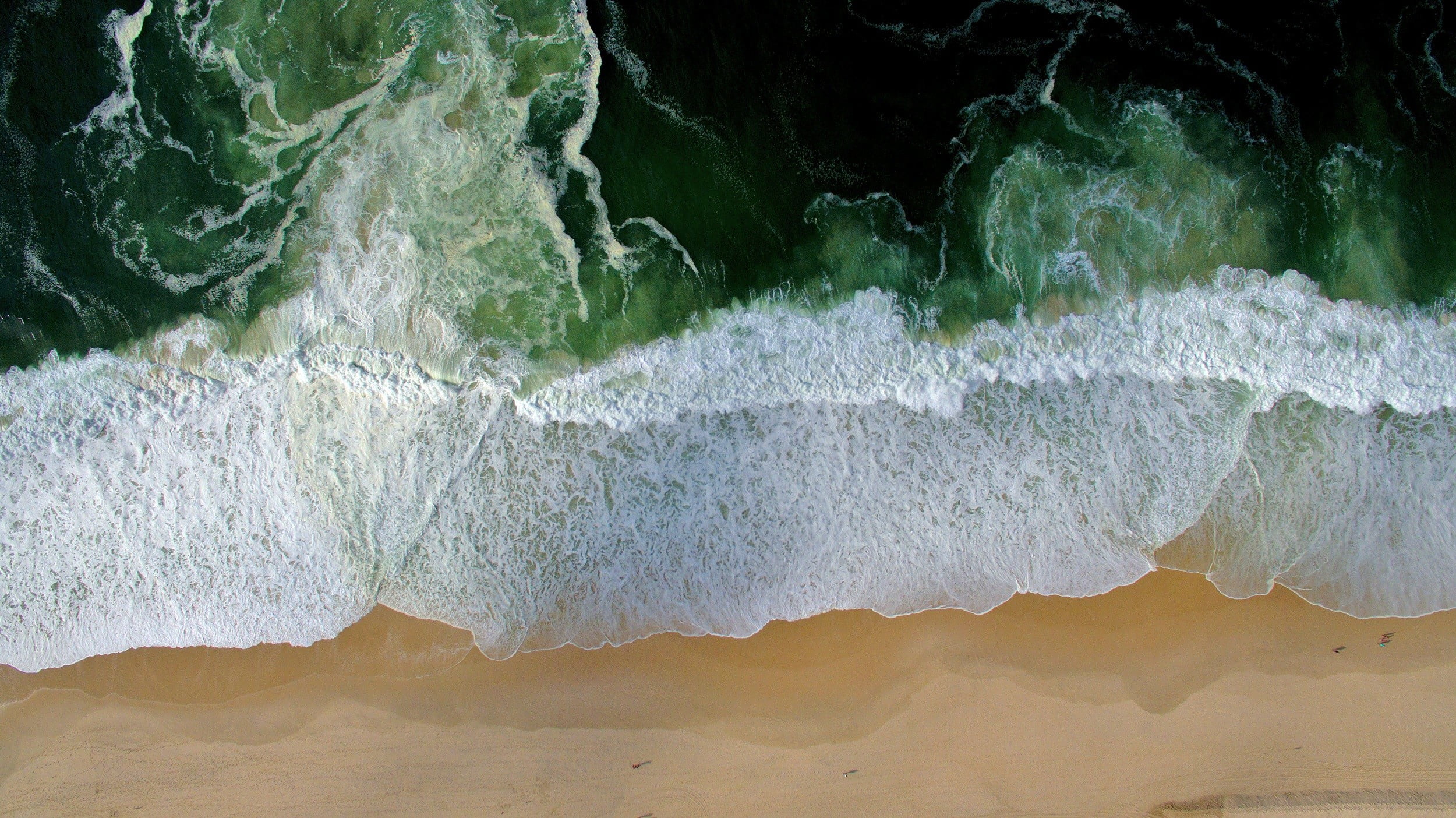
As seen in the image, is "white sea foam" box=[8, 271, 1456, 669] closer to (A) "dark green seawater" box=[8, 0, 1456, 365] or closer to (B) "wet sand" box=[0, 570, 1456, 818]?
(B) "wet sand" box=[0, 570, 1456, 818]

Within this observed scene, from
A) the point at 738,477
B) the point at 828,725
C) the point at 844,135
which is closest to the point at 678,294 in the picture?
the point at 738,477

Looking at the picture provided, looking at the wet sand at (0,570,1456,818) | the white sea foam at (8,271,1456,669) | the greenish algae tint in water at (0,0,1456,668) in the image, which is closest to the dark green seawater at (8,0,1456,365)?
the greenish algae tint in water at (0,0,1456,668)

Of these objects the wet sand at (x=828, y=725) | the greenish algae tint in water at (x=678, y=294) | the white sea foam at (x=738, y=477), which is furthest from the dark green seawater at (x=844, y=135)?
the wet sand at (x=828, y=725)

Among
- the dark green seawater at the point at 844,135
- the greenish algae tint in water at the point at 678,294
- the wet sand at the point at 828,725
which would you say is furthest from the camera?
the dark green seawater at the point at 844,135

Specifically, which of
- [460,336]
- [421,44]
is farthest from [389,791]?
[421,44]

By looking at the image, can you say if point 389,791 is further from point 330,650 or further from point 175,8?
point 175,8

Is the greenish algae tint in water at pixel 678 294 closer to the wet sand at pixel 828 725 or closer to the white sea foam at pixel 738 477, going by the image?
the white sea foam at pixel 738 477

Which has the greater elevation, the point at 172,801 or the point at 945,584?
the point at 945,584
